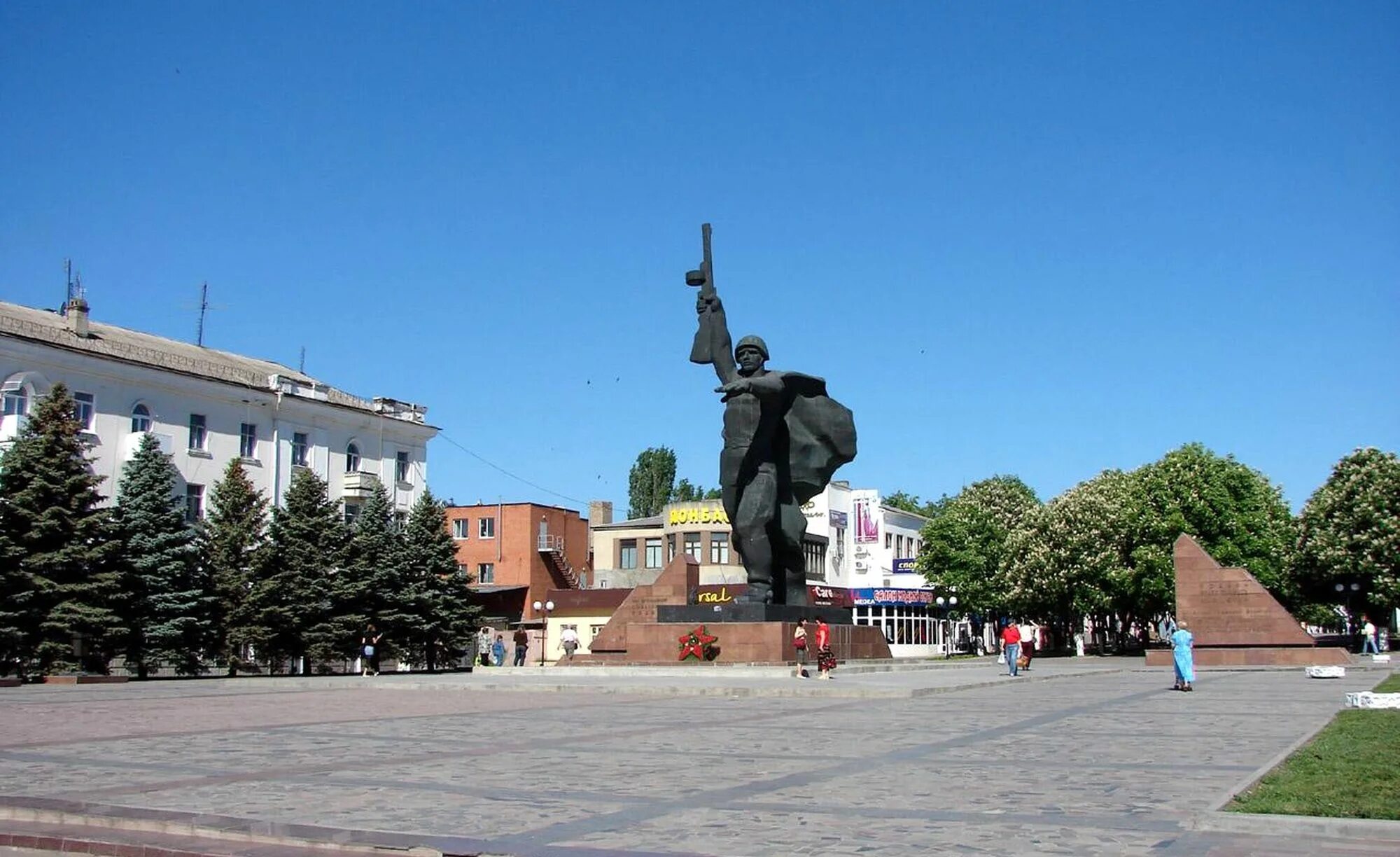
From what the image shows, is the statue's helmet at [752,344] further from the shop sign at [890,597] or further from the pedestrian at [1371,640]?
the shop sign at [890,597]

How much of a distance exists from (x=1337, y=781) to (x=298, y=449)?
4542 cm

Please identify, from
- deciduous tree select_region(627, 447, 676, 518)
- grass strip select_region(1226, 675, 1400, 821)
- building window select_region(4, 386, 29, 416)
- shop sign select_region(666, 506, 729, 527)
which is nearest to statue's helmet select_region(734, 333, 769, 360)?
grass strip select_region(1226, 675, 1400, 821)

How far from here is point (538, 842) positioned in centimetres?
642

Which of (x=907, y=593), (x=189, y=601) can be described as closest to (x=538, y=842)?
(x=189, y=601)

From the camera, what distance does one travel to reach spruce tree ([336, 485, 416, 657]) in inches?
1617

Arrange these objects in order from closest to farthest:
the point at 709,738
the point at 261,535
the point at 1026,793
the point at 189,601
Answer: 1. the point at 1026,793
2. the point at 709,738
3. the point at 189,601
4. the point at 261,535

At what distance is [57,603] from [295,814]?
28629 millimetres

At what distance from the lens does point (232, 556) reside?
39.1 meters

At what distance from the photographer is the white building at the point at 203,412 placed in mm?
40031

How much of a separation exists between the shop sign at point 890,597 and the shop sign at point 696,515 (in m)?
9.57

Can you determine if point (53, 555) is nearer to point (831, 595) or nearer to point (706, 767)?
point (706, 767)

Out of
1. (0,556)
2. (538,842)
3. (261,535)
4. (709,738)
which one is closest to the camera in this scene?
(538,842)

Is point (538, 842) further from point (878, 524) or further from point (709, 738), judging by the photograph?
point (878, 524)

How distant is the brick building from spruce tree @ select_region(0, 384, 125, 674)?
28.8 metres
